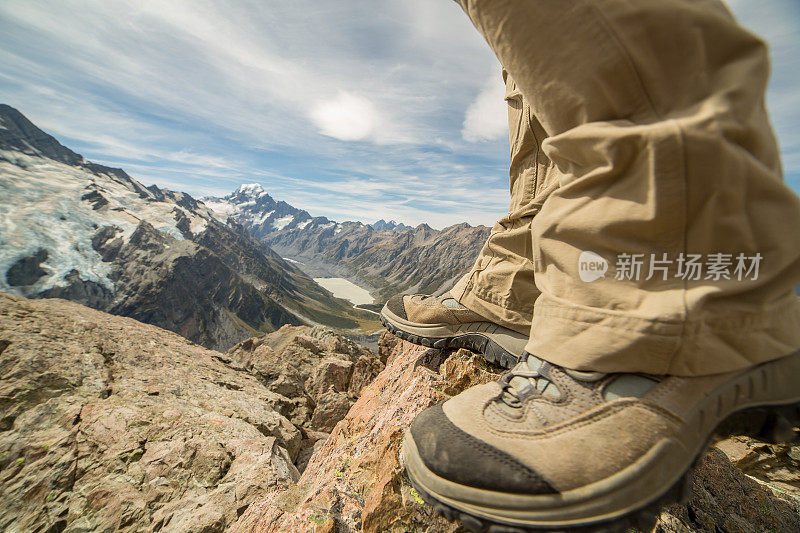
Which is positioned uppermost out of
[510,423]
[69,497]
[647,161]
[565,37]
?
[565,37]

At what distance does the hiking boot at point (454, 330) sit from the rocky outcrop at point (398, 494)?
0.22m

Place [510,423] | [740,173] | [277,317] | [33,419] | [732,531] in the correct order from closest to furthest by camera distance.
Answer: [740,173]
[510,423]
[732,531]
[33,419]
[277,317]

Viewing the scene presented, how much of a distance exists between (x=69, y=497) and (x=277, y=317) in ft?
650

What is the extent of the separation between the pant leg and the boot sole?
133 mm

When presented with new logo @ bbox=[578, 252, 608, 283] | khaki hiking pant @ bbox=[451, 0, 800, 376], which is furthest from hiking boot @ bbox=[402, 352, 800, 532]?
new logo @ bbox=[578, 252, 608, 283]

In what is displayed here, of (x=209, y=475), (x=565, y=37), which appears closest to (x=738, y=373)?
(x=565, y=37)

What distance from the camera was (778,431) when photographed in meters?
1.60

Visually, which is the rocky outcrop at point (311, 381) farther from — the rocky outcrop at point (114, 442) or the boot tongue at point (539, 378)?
the boot tongue at point (539, 378)

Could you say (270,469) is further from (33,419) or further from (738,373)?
(738,373)

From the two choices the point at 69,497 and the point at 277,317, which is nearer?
the point at 69,497

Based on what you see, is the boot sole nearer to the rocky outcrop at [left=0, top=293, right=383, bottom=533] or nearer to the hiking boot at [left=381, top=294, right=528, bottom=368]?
the hiking boot at [left=381, top=294, right=528, bottom=368]

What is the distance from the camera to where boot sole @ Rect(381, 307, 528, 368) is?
3.02 m

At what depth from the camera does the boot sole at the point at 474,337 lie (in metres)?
3.02

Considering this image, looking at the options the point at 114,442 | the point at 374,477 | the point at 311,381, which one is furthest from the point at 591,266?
the point at 311,381
